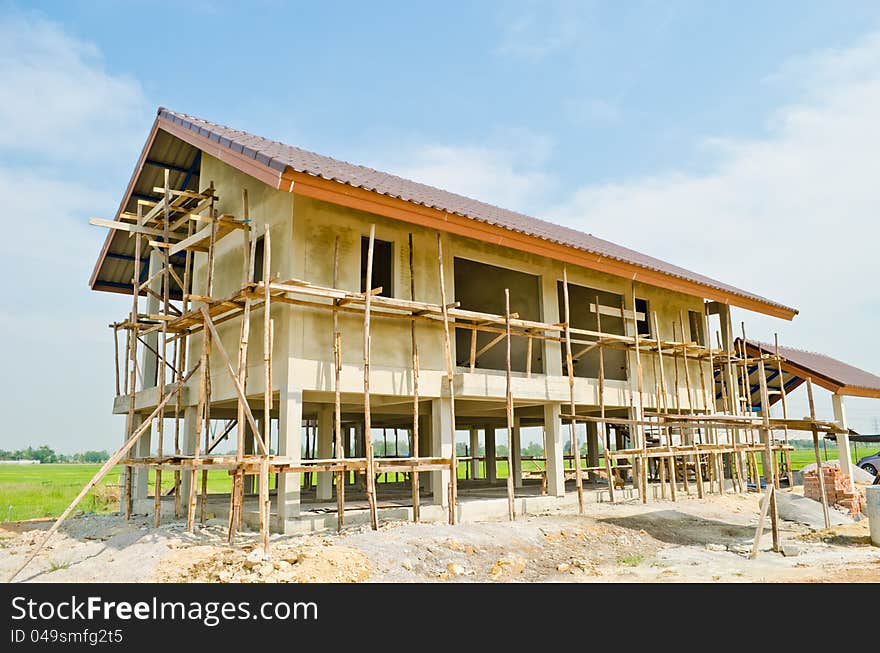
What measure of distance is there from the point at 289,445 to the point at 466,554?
3.12 m

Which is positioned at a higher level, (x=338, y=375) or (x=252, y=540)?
(x=338, y=375)

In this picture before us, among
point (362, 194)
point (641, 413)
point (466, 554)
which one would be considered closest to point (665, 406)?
point (641, 413)

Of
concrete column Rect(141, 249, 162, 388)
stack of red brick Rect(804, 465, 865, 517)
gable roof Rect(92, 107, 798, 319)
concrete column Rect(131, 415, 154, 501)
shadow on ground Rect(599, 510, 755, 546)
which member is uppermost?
gable roof Rect(92, 107, 798, 319)

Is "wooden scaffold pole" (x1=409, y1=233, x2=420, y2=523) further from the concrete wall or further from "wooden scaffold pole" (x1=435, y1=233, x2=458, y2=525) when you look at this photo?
"wooden scaffold pole" (x1=435, y1=233, x2=458, y2=525)

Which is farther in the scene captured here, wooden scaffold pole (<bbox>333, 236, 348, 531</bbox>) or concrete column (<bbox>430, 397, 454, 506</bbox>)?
concrete column (<bbox>430, 397, 454, 506</bbox>)

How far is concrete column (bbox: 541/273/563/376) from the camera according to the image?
14.1 m

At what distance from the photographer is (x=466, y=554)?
8.97m

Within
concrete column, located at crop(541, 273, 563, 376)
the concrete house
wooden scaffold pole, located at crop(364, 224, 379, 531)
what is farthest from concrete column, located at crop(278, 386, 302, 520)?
concrete column, located at crop(541, 273, 563, 376)

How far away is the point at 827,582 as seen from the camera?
7.79 metres

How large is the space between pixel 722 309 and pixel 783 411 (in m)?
4.88

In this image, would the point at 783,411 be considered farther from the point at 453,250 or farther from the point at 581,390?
the point at 453,250

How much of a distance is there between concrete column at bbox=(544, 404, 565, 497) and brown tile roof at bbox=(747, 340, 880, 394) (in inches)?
387

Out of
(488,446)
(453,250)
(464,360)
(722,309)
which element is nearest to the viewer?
(453,250)

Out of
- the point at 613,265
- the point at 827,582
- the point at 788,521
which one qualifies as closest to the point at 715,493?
the point at 788,521
